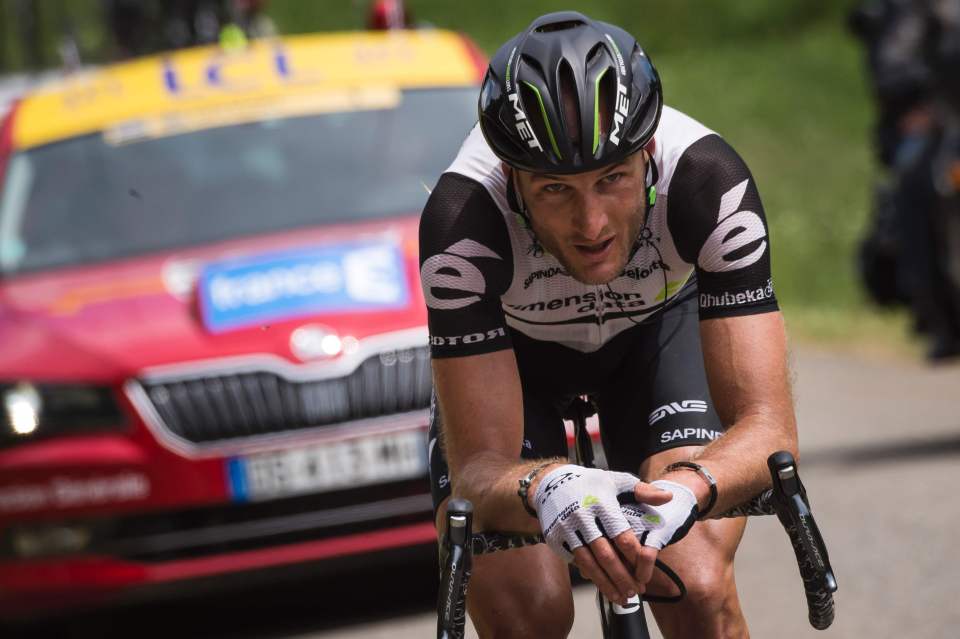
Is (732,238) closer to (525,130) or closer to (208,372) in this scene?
(525,130)

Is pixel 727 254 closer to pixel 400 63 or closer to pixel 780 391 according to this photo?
pixel 780 391

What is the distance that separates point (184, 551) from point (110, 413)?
551 mm

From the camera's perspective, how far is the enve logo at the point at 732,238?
4031 mm

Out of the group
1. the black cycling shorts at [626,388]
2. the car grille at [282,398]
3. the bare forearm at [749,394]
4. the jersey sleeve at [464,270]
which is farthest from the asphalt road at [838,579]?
the jersey sleeve at [464,270]

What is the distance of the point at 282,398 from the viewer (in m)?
6.92

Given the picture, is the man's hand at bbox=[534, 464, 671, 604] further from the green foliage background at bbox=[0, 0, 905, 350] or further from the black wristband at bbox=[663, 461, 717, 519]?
the green foliage background at bbox=[0, 0, 905, 350]

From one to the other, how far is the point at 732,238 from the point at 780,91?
32249mm

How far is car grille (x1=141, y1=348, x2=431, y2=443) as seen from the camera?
688 cm

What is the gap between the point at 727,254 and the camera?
4.03 meters

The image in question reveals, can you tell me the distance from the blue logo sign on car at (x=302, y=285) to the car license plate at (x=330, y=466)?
20.5 inches

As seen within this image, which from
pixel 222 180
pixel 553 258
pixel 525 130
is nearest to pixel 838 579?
pixel 222 180

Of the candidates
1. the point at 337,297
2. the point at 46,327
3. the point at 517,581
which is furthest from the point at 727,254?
the point at 46,327

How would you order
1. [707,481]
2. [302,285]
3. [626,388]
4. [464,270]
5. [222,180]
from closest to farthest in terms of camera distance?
[707,481] < [464,270] < [626,388] < [302,285] < [222,180]

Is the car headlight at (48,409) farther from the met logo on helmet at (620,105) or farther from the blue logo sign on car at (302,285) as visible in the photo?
the met logo on helmet at (620,105)
